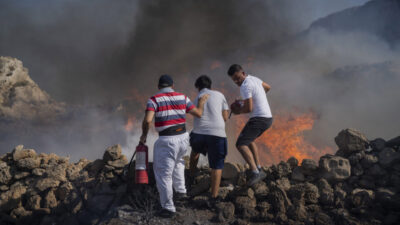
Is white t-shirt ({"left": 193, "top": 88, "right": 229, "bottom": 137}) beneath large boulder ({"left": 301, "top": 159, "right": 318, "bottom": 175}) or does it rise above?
above

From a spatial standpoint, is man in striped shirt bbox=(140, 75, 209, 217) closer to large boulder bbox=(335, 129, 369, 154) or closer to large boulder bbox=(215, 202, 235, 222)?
large boulder bbox=(215, 202, 235, 222)

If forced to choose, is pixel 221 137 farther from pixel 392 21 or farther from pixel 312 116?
pixel 392 21

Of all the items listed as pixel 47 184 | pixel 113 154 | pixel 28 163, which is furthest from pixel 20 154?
pixel 113 154

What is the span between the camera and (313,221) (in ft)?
12.8

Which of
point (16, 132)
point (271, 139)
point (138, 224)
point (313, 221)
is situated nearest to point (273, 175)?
point (313, 221)

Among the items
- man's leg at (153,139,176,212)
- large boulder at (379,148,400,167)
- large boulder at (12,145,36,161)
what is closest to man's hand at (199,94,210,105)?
man's leg at (153,139,176,212)

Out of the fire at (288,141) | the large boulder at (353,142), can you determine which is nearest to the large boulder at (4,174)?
the large boulder at (353,142)

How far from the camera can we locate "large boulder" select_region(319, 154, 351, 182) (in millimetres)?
4820

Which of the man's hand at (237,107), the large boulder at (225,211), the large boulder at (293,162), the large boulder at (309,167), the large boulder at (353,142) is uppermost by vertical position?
the man's hand at (237,107)

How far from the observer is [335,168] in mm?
4859

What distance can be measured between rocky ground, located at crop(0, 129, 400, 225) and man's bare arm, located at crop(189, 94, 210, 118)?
1511 millimetres

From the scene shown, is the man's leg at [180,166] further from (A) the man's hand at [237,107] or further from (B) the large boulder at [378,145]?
(B) the large boulder at [378,145]

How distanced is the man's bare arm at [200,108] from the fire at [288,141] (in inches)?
365

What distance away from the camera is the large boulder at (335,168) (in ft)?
15.8
